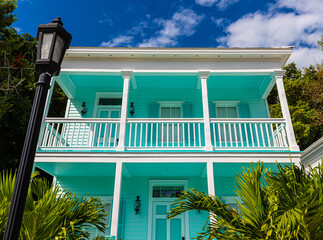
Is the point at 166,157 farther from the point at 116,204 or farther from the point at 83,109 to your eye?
the point at 83,109

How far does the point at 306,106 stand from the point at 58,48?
18.0 meters

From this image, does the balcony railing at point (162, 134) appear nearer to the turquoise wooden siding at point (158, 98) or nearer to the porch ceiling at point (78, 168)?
the porch ceiling at point (78, 168)

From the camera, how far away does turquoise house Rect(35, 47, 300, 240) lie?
684 cm

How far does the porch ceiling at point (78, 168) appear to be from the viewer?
7.17 meters

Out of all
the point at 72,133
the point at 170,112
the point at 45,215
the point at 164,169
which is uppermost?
the point at 170,112

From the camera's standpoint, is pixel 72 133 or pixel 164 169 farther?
pixel 164 169

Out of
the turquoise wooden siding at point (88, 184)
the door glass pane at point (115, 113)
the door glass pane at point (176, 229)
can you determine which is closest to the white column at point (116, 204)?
the turquoise wooden siding at point (88, 184)

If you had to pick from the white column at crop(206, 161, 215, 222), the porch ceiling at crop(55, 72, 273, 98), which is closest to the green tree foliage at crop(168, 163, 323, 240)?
the white column at crop(206, 161, 215, 222)

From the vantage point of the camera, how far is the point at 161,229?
7.73 metres

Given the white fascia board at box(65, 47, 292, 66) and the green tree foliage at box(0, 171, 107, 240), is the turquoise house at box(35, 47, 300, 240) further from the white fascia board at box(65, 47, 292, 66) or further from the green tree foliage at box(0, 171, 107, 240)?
Answer: the green tree foliage at box(0, 171, 107, 240)

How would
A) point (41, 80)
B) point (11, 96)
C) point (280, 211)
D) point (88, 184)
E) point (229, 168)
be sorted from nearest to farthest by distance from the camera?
point (41, 80) < point (280, 211) < point (229, 168) < point (88, 184) < point (11, 96)

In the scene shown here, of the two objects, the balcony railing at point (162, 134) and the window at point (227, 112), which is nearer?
the balcony railing at point (162, 134)

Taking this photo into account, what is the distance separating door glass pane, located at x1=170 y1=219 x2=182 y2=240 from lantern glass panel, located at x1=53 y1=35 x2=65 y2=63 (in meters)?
6.87

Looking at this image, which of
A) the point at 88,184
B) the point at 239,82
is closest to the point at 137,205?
the point at 88,184
